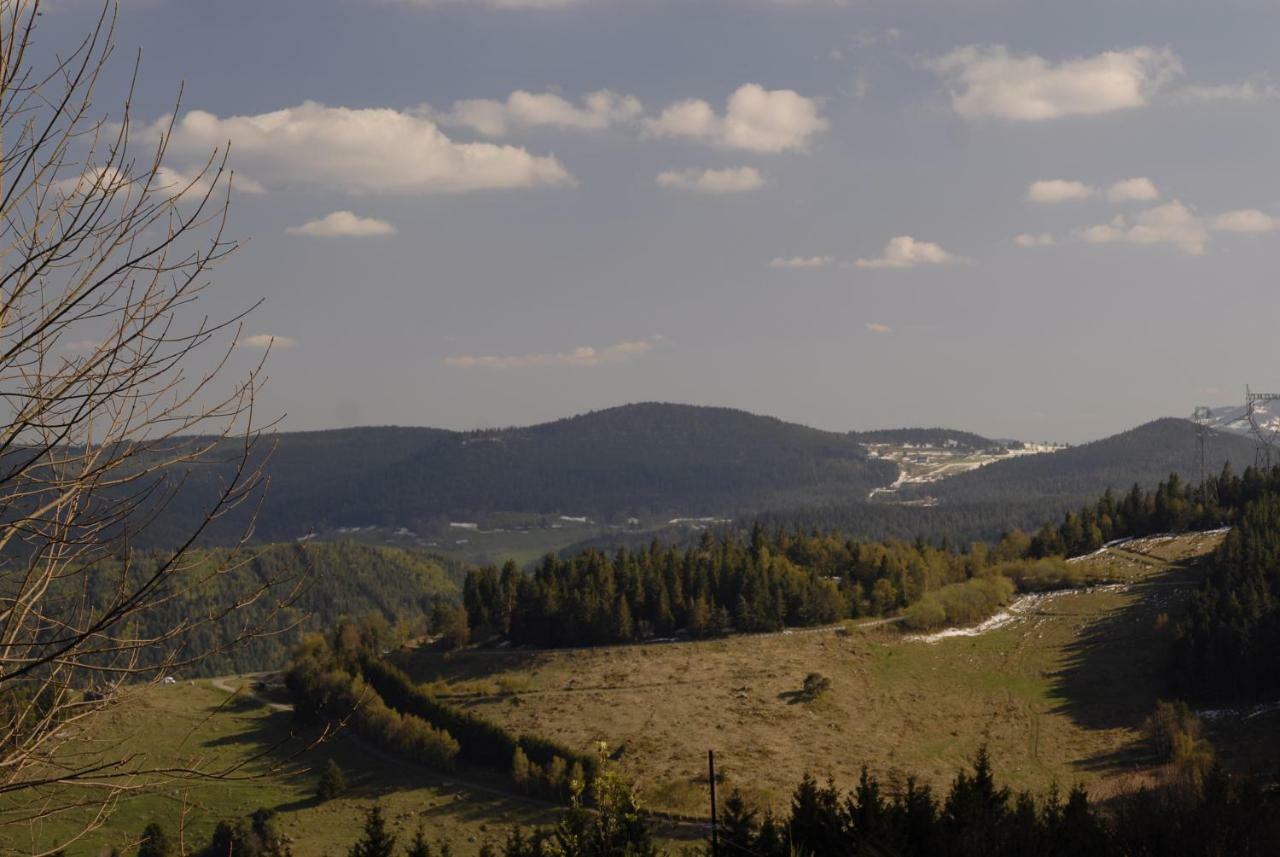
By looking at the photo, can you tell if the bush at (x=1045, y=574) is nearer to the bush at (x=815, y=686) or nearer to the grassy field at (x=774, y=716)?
the grassy field at (x=774, y=716)

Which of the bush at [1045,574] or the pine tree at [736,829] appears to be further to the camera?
the bush at [1045,574]

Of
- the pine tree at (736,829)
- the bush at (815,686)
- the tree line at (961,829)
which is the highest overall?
the tree line at (961,829)

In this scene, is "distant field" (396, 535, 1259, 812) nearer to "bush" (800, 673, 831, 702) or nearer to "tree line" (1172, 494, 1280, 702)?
"bush" (800, 673, 831, 702)

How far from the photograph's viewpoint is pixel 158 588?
8297 millimetres

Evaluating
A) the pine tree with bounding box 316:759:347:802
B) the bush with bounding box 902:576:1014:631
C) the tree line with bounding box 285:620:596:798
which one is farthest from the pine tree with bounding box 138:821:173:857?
the bush with bounding box 902:576:1014:631

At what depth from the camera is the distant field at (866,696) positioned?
254 feet

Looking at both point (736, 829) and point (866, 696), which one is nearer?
point (736, 829)

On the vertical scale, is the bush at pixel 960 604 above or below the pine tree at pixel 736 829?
below

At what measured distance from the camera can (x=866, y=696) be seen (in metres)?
92.4

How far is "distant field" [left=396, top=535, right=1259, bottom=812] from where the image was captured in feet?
254

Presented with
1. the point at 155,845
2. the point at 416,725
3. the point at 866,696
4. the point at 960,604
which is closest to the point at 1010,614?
the point at 960,604

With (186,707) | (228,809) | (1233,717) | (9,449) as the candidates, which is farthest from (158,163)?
(186,707)

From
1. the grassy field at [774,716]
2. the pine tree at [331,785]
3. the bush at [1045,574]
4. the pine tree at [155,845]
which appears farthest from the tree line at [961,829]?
the bush at [1045,574]

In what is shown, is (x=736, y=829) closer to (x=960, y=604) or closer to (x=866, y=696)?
(x=866, y=696)
